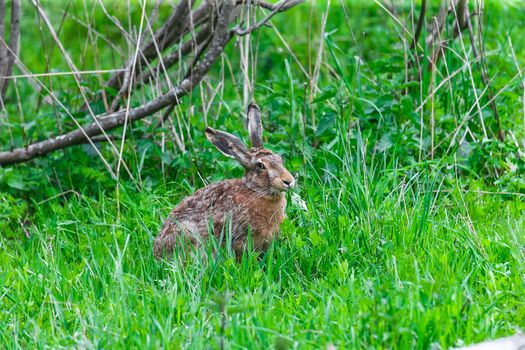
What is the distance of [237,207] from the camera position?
16.7 feet

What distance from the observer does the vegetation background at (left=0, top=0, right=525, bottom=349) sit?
12.4 feet

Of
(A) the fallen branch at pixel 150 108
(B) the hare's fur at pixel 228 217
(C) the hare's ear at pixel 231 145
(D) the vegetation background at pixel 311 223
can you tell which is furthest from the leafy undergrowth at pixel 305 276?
(A) the fallen branch at pixel 150 108

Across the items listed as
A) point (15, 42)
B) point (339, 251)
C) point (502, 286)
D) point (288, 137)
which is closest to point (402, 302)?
point (502, 286)

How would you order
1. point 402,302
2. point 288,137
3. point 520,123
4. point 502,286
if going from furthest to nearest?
point 520,123
point 288,137
point 502,286
point 402,302

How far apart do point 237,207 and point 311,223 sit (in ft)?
1.38

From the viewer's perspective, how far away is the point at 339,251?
469 cm

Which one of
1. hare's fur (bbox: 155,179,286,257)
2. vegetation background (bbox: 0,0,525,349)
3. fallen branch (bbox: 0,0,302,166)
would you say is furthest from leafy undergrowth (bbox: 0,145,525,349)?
fallen branch (bbox: 0,0,302,166)

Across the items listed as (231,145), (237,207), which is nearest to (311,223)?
(237,207)

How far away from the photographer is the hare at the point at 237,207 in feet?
16.4

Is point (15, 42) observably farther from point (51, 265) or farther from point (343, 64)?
point (343, 64)

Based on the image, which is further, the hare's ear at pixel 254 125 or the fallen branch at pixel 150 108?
the fallen branch at pixel 150 108

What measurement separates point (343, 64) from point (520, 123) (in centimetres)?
213

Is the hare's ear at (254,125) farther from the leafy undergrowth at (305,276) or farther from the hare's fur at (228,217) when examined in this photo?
the leafy undergrowth at (305,276)

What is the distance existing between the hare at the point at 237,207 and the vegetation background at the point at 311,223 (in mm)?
140
